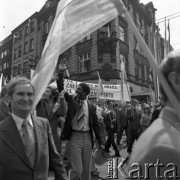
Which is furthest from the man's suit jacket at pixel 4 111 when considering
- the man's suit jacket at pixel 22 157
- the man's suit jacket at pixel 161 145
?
the man's suit jacket at pixel 161 145

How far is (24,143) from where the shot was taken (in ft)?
7.33

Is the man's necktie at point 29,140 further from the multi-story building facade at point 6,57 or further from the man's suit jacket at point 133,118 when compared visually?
the multi-story building facade at point 6,57

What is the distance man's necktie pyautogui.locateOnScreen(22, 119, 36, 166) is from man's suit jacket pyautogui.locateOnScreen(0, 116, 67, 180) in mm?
37

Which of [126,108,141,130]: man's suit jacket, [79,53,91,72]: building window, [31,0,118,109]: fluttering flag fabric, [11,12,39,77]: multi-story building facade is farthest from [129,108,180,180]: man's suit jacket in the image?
[11,12,39,77]: multi-story building facade

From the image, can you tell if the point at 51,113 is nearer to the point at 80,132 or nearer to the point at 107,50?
the point at 80,132

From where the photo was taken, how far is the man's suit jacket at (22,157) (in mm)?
2100

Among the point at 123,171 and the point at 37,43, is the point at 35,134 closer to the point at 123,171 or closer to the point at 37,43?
the point at 123,171

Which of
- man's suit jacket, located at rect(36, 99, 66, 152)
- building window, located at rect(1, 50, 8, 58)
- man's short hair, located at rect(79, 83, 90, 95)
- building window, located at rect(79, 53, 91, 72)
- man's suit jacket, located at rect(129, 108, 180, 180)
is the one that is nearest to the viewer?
man's suit jacket, located at rect(129, 108, 180, 180)

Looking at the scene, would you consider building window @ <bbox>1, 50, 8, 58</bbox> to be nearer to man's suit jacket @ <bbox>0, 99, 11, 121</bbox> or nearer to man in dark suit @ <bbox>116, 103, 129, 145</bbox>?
man in dark suit @ <bbox>116, 103, 129, 145</bbox>

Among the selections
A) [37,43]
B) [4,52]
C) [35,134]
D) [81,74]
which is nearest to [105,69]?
[81,74]

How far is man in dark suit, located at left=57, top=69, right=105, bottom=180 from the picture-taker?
4.37 metres

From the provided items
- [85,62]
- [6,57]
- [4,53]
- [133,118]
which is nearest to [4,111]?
[133,118]

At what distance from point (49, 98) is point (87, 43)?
73.9 feet

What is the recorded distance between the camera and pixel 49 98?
14.1ft
